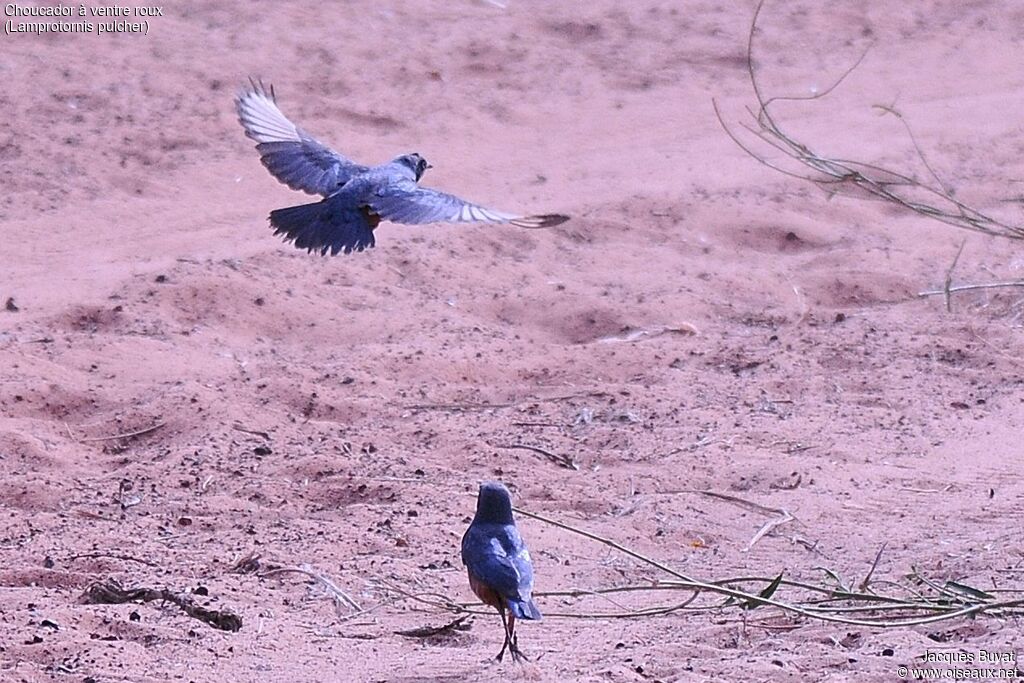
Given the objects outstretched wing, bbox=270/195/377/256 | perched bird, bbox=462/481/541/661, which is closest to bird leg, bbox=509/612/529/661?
perched bird, bbox=462/481/541/661

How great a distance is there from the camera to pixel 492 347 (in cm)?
760

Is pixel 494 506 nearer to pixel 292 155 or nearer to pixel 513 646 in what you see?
pixel 513 646

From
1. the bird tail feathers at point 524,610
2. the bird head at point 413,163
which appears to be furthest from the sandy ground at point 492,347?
Result: the bird head at point 413,163

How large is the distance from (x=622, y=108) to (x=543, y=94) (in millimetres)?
568

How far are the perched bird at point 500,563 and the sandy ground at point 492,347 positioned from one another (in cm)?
17

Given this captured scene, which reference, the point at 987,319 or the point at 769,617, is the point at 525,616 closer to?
the point at 769,617

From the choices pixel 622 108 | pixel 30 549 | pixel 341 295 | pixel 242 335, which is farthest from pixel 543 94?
pixel 30 549

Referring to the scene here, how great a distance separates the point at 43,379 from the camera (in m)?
6.76

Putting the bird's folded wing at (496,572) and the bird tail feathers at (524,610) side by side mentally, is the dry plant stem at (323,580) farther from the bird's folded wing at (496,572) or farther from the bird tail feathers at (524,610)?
the bird tail feathers at (524,610)

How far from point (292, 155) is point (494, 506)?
9.54 feet

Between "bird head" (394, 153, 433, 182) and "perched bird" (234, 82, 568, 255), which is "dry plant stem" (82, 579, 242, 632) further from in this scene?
"bird head" (394, 153, 433, 182)

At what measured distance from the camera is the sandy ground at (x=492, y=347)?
4.96 m

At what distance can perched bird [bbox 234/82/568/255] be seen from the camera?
6.29 m

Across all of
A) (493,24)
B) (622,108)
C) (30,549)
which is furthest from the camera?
(493,24)
